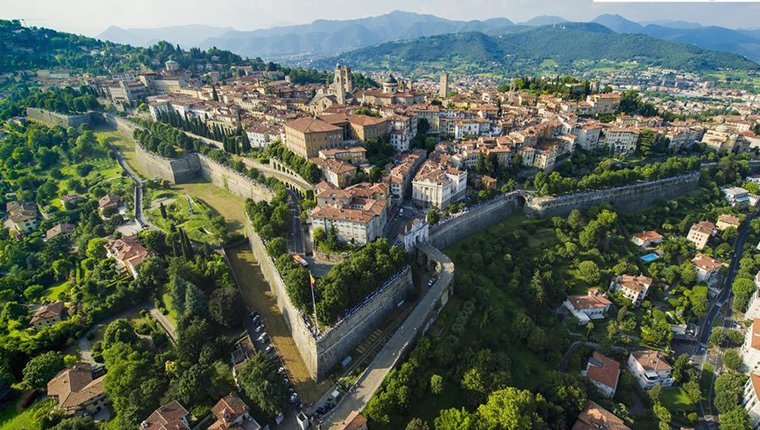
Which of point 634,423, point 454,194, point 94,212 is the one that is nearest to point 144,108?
point 94,212

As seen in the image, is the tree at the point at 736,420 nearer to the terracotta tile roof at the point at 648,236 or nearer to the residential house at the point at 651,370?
the residential house at the point at 651,370

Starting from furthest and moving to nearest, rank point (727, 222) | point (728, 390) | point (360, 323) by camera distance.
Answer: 1. point (727, 222)
2. point (728, 390)
3. point (360, 323)

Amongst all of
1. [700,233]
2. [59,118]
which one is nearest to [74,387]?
[700,233]

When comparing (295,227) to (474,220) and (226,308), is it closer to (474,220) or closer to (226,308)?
(226,308)

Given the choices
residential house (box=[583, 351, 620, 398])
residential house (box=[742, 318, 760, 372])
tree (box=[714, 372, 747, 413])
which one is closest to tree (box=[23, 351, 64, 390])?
residential house (box=[583, 351, 620, 398])

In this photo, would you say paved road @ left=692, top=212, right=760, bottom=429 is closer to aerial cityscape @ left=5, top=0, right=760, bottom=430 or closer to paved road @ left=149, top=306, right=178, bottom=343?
aerial cityscape @ left=5, top=0, right=760, bottom=430

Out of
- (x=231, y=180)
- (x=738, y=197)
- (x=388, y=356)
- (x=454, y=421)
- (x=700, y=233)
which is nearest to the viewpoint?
(x=454, y=421)
